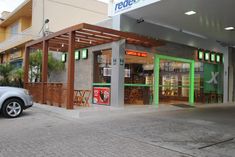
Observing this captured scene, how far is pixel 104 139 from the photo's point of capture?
6.35m

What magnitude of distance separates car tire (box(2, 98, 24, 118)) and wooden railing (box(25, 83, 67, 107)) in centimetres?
181

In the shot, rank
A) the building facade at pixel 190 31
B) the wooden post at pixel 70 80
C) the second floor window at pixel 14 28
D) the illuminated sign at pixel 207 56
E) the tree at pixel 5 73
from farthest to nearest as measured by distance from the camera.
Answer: the second floor window at pixel 14 28 < the tree at pixel 5 73 < the illuminated sign at pixel 207 56 < the building facade at pixel 190 31 < the wooden post at pixel 70 80

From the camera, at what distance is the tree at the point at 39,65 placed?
16375mm

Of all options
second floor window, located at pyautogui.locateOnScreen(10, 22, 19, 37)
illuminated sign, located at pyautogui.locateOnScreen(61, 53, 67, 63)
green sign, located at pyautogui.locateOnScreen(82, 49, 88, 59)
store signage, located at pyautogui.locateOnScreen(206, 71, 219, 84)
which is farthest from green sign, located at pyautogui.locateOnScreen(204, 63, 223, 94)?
second floor window, located at pyautogui.locateOnScreen(10, 22, 19, 37)

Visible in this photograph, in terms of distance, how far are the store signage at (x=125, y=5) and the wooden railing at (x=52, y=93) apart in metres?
4.39

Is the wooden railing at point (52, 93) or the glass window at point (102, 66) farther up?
the glass window at point (102, 66)

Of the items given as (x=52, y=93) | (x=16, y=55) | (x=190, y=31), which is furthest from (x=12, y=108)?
(x=16, y=55)

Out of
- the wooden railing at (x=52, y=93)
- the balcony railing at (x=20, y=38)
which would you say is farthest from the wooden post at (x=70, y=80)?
the balcony railing at (x=20, y=38)

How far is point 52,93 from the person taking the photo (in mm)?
11828

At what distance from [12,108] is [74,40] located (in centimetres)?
349

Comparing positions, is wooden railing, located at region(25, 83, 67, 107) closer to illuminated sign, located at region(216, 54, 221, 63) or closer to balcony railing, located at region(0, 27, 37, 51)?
balcony railing, located at region(0, 27, 37, 51)

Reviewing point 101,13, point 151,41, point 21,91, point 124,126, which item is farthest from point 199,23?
point 101,13

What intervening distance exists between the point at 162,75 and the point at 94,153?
1000 cm

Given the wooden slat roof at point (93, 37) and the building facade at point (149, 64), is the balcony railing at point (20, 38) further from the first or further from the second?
the wooden slat roof at point (93, 37)
